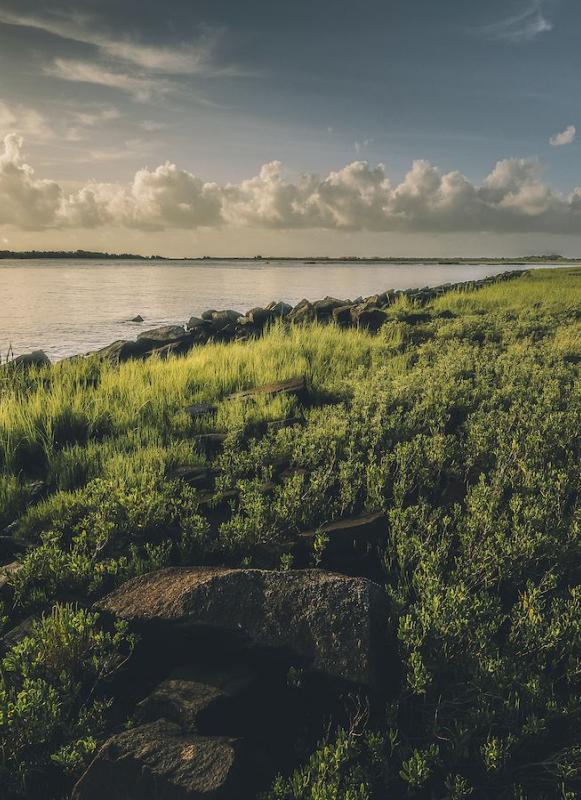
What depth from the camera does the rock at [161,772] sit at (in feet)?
7.81

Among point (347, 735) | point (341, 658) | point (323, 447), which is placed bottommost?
point (347, 735)

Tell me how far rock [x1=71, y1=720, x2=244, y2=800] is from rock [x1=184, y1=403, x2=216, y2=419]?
19.0 ft

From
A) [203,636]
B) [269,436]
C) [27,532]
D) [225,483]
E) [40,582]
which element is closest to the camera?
[203,636]

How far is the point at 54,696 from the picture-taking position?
2.87 metres

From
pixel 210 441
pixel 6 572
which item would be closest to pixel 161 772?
pixel 6 572

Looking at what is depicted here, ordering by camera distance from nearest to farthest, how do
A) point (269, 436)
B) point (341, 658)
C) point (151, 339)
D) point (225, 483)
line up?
point (341, 658)
point (225, 483)
point (269, 436)
point (151, 339)

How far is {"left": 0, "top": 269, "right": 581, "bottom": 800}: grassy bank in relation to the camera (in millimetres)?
2729

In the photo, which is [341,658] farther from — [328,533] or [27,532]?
[27,532]

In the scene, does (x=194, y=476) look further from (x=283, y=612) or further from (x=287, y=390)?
(x=287, y=390)

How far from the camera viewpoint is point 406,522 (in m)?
4.68

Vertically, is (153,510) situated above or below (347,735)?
above

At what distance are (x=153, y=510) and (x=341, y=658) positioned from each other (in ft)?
7.98

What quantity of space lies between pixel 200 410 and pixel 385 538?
4.40m

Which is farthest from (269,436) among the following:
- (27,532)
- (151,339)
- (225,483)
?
(151,339)
